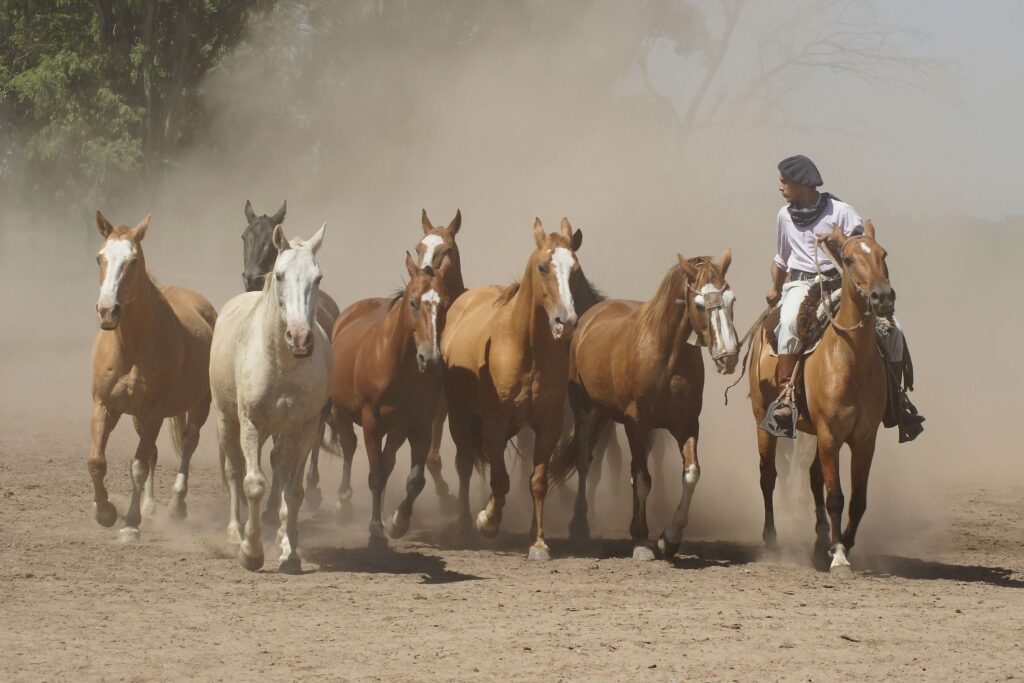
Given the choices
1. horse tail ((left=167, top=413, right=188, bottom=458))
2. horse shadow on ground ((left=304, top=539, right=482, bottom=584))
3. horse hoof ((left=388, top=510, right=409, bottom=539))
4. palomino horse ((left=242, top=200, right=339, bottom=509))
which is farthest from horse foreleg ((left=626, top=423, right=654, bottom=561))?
horse tail ((left=167, top=413, right=188, bottom=458))

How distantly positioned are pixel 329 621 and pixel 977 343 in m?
24.5

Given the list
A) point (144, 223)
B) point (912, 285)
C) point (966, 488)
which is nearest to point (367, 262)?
point (912, 285)

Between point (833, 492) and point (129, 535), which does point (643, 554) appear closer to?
point (833, 492)

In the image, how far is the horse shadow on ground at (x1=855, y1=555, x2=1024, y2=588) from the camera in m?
9.57

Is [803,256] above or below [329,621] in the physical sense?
above

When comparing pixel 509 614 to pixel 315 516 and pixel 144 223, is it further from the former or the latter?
pixel 315 516

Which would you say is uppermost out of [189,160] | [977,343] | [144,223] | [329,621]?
[189,160]

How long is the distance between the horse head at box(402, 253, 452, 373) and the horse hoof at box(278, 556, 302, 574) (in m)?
1.57

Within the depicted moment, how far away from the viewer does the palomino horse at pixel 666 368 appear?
9930 mm

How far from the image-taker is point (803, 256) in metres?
10.3

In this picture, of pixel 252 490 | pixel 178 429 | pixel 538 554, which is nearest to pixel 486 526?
pixel 538 554

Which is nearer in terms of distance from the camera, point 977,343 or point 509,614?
point 509,614

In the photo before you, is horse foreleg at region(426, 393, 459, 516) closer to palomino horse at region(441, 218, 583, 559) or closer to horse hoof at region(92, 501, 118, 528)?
palomino horse at region(441, 218, 583, 559)

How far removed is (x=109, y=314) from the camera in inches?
385
